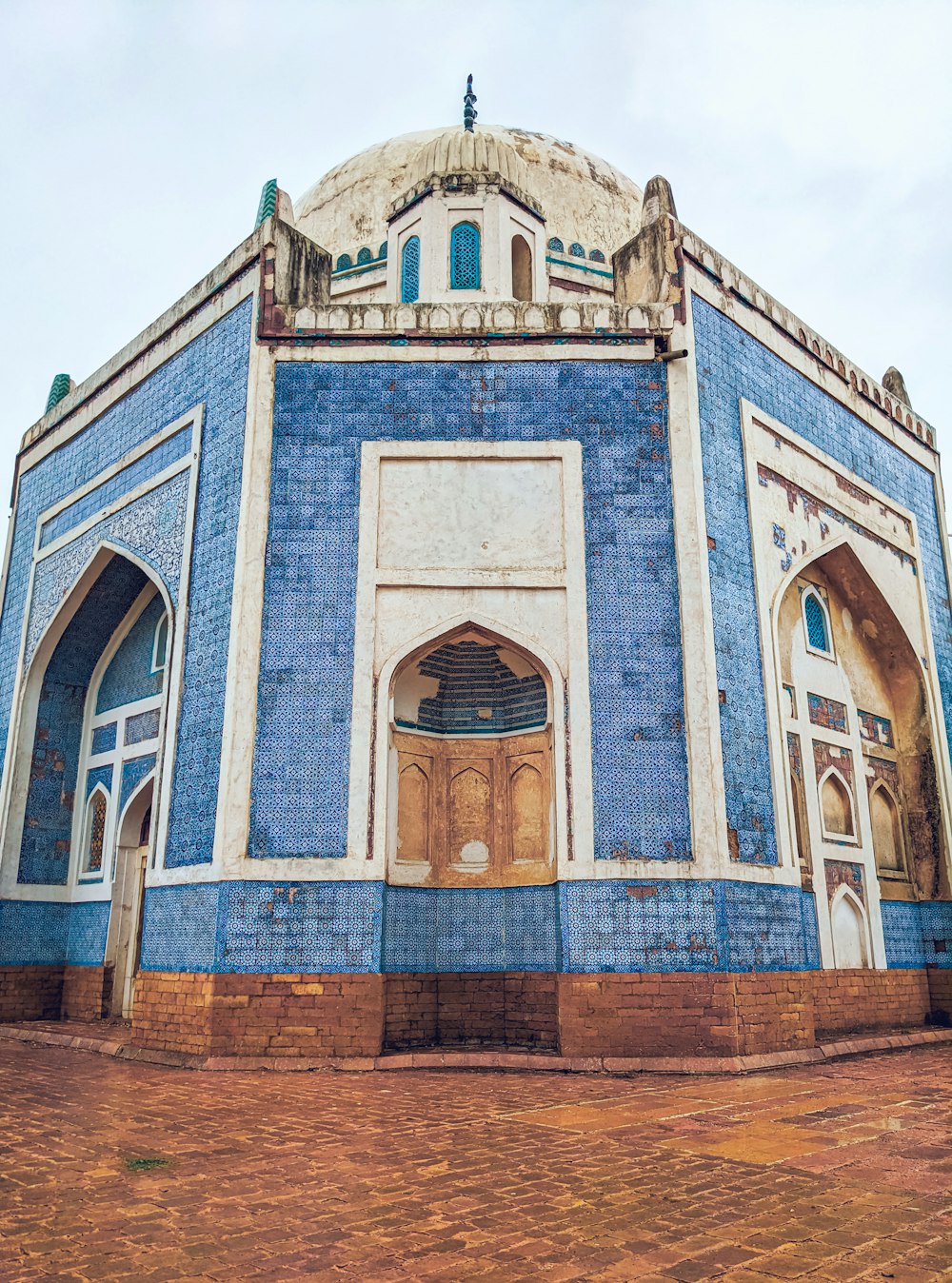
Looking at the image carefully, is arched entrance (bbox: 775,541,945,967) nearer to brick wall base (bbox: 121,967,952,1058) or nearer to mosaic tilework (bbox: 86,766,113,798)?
brick wall base (bbox: 121,967,952,1058)

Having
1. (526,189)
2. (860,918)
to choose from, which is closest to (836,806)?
(860,918)

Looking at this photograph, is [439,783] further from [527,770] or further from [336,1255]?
[336,1255]

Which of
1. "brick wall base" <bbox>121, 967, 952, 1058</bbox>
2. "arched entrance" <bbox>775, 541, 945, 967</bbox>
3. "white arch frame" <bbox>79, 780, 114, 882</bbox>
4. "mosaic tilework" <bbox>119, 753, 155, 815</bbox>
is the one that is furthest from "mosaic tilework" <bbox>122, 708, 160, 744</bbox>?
"arched entrance" <bbox>775, 541, 945, 967</bbox>

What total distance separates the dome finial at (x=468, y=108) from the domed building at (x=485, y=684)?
4137 millimetres

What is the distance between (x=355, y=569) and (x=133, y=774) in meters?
3.73

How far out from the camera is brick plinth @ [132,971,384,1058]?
6.73 m

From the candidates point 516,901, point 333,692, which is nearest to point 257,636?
point 333,692

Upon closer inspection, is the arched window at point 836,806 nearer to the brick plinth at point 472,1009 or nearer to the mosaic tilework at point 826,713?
the mosaic tilework at point 826,713

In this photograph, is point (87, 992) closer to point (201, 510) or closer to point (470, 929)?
point (470, 929)

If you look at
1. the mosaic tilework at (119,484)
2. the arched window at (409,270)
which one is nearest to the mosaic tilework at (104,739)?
the mosaic tilework at (119,484)

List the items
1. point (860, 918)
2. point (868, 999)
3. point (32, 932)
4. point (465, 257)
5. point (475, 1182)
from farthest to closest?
point (32, 932) < point (465, 257) < point (860, 918) < point (868, 999) < point (475, 1182)

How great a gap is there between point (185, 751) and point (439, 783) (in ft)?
6.41

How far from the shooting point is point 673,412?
807cm

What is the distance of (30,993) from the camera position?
9781 mm
